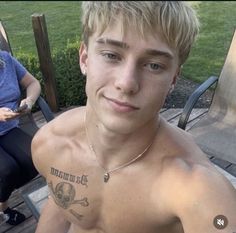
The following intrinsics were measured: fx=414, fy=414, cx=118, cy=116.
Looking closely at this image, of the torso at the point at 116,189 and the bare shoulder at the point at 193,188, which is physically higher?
the bare shoulder at the point at 193,188

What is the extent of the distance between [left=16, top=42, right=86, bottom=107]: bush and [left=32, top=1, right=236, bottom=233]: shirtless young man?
2.51 metres

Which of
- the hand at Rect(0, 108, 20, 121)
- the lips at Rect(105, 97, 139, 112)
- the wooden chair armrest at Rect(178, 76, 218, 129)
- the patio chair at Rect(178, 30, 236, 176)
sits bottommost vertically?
the patio chair at Rect(178, 30, 236, 176)

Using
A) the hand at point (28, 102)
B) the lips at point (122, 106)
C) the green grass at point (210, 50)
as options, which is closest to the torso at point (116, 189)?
the lips at point (122, 106)

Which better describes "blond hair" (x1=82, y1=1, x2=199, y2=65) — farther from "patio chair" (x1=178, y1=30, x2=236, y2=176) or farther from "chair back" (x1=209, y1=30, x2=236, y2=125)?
"chair back" (x1=209, y1=30, x2=236, y2=125)

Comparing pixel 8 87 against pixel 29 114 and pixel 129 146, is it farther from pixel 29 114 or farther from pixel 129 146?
pixel 129 146

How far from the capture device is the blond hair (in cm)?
98

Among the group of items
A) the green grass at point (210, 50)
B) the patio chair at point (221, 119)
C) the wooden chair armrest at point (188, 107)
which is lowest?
the green grass at point (210, 50)

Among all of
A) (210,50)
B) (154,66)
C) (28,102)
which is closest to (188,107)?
(28,102)

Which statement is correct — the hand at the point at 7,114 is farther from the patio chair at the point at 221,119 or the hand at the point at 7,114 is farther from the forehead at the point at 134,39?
the forehead at the point at 134,39

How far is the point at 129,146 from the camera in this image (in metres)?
1.36

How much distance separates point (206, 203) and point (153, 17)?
52cm

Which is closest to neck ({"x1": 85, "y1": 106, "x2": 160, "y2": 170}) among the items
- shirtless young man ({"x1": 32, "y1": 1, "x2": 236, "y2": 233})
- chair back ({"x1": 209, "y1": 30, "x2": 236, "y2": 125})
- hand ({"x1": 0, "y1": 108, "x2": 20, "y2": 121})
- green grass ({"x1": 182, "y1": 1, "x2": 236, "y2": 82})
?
shirtless young man ({"x1": 32, "y1": 1, "x2": 236, "y2": 233})

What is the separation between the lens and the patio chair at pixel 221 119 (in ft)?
9.36

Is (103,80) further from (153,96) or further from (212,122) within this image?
(212,122)
